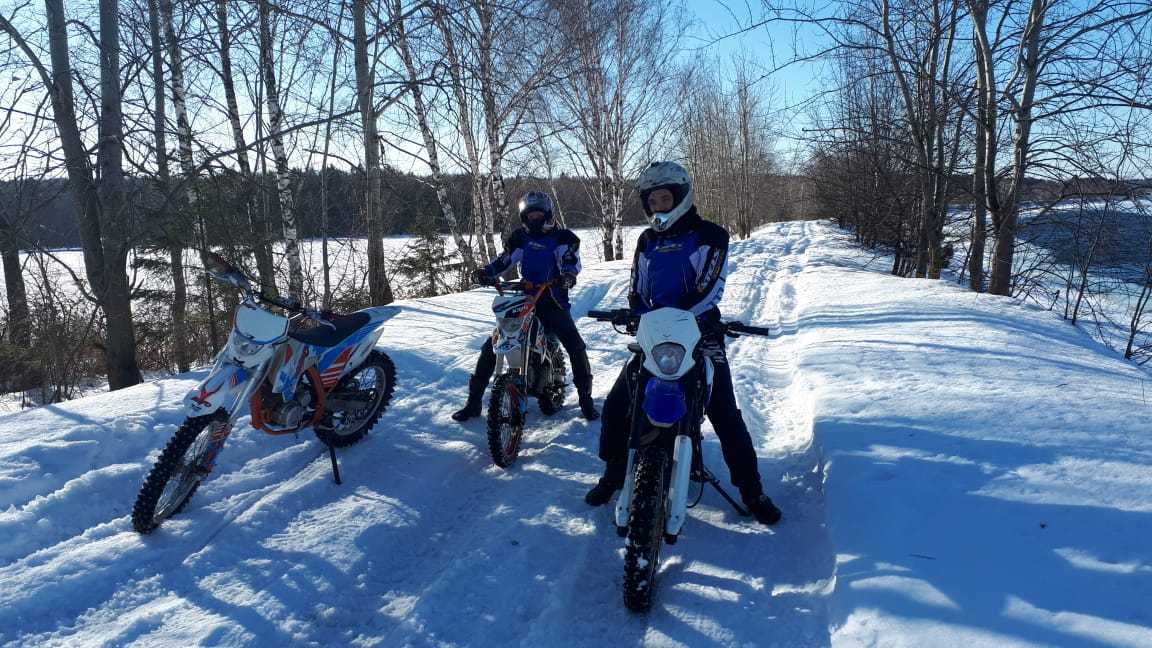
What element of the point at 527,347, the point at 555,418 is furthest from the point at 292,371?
the point at 555,418

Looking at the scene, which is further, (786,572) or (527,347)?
(527,347)

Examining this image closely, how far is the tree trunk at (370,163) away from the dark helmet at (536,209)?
2.98 m

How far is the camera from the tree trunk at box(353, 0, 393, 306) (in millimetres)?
7384

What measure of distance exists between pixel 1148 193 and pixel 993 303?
2.09m

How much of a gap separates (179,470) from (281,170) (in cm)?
715

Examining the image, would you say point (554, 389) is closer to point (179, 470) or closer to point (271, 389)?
point (271, 389)

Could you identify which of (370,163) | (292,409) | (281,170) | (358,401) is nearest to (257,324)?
(292,409)

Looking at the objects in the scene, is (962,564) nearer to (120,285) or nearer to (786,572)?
(786,572)

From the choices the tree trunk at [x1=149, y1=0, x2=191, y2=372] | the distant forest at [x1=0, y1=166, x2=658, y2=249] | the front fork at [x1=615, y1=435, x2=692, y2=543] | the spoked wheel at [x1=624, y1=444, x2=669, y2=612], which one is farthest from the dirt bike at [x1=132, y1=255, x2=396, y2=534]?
the distant forest at [x1=0, y1=166, x2=658, y2=249]

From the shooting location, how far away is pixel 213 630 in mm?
2525

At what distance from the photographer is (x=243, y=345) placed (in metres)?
3.37

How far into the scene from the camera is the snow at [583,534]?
2.48 meters

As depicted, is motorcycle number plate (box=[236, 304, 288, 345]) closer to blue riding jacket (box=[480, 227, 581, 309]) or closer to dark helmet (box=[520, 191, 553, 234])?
blue riding jacket (box=[480, 227, 581, 309])

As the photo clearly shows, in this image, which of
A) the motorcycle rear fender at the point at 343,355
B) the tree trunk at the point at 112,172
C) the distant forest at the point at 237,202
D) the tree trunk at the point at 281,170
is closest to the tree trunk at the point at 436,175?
the distant forest at the point at 237,202
